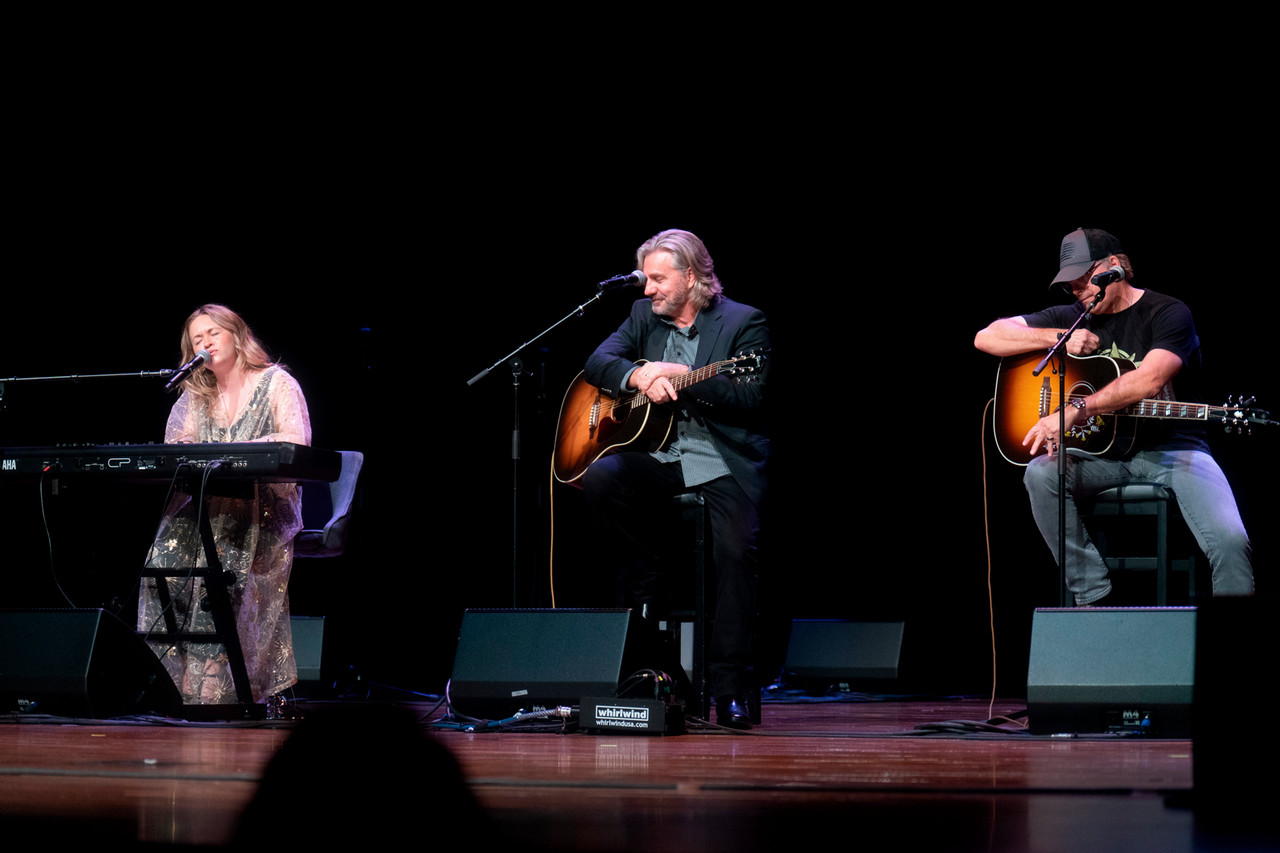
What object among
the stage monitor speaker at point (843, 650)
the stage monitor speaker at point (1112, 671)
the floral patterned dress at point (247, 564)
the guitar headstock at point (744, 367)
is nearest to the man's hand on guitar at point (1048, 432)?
the stage monitor speaker at point (1112, 671)

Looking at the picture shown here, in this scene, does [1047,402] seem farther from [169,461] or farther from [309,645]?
[309,645]

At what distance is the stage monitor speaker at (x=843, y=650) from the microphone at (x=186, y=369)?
3.07 metres

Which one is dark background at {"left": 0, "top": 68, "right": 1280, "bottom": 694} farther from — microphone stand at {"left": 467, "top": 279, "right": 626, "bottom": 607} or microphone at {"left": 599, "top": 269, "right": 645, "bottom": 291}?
microphone at {"left": 599, "top": 269, "right": 645, "bottom": 291}

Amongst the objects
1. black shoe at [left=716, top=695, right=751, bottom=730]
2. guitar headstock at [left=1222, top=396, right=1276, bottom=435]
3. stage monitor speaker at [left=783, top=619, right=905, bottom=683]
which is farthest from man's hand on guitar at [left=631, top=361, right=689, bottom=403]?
stage monitor speaker at [left=783, top=619, right=905, bottom=683]

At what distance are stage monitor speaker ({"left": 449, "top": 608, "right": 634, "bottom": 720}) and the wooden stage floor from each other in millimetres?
373

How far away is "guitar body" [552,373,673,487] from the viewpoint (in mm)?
3807

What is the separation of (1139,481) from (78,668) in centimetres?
304

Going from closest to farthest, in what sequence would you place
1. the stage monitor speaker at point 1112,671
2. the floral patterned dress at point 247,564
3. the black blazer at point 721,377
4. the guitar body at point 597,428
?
the stage monitor speaker at point 1112,671
the black blazer at point 721,377
the guitar body at point 597,428
the floral patterned dress at point 247,564

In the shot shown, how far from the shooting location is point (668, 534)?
3.84m

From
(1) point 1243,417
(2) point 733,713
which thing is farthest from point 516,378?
(1) point 1243,417

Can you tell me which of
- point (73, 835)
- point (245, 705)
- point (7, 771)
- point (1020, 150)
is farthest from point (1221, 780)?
point (1020, 150)

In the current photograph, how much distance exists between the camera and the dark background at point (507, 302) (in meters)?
5.31

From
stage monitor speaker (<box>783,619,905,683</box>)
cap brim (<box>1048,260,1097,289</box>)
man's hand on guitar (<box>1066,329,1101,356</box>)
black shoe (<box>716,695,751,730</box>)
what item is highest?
cap brim (<box>1048,260,1097,289</box>)

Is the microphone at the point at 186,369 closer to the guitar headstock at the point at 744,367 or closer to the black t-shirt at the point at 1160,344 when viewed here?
the guitar headstock at the point at 744,367
